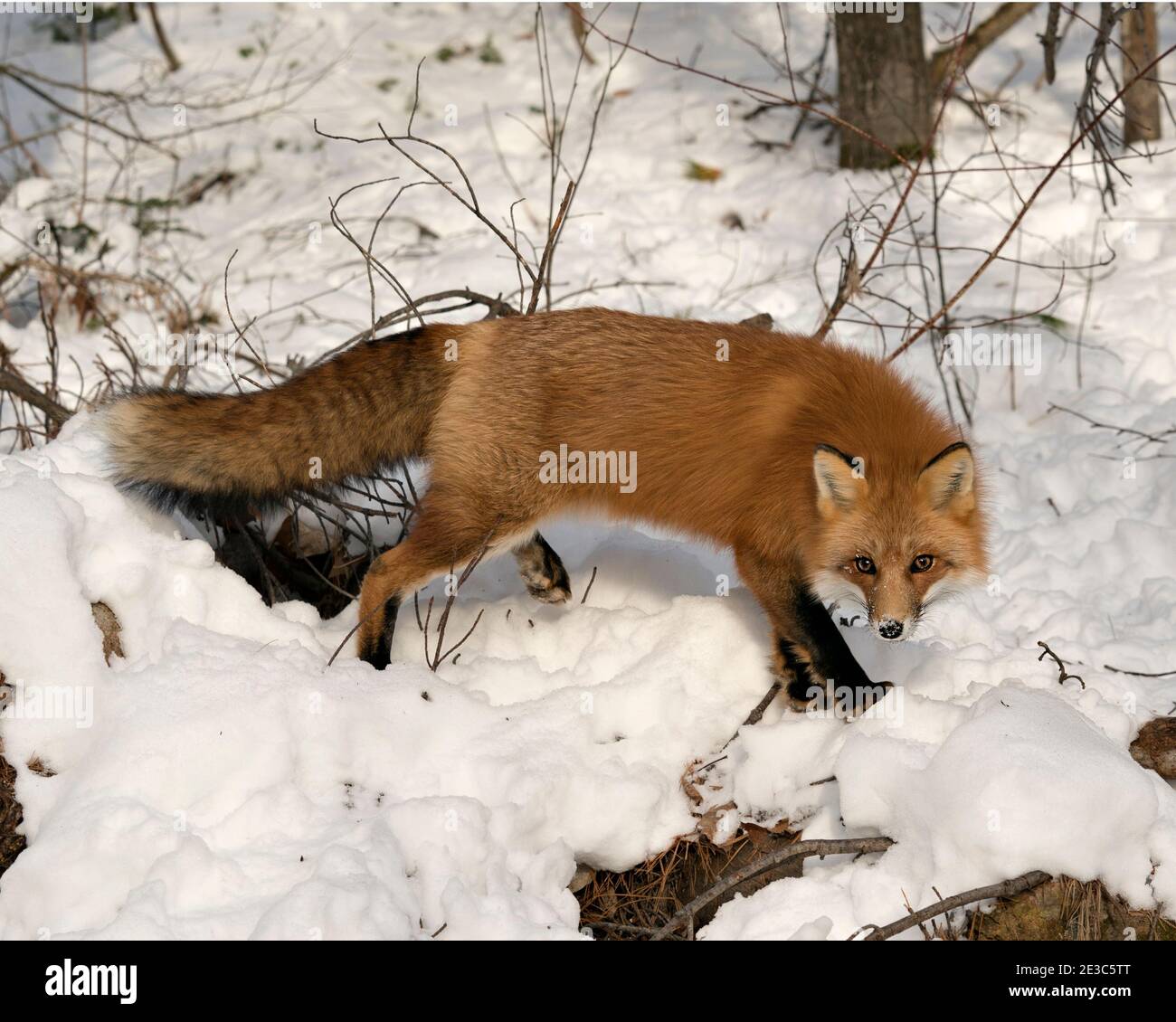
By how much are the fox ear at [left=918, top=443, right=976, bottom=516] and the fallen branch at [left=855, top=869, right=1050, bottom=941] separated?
119 centimetres

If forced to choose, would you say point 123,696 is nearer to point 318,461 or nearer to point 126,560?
point 126,560

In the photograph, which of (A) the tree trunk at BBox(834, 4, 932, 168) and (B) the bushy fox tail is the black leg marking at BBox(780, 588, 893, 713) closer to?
(B) the bushy fox tail

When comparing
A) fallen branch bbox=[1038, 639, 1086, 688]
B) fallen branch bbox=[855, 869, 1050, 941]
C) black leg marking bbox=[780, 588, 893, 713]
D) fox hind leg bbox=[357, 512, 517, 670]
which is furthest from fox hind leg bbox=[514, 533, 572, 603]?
fallen branch bbox=[855, 869, 1050, 941]

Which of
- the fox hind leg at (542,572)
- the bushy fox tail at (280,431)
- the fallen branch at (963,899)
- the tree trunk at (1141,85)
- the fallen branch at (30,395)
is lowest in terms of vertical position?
the fallen branch at (963,899)

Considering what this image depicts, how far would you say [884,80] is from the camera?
807 centimetres

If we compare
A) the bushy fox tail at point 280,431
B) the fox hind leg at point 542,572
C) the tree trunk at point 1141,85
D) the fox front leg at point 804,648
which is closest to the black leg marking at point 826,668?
the fox front leg at point 804,648

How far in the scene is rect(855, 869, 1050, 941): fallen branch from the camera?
2.91 meters

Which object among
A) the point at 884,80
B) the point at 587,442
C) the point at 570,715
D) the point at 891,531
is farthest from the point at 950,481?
the point at 884,80

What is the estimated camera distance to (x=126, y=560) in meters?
3.76

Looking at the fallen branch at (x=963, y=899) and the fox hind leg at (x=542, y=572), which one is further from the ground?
the fox hind leg at (x=542, y=572)

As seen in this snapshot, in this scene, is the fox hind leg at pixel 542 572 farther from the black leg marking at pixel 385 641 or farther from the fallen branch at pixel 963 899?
the fallen branch at pixel 963 899

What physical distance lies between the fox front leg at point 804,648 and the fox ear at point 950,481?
1.82ft

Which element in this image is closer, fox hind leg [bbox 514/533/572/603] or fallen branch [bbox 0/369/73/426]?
fox hind leg [bbox 514/533/572/603]

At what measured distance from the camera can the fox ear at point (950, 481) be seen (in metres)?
3.48
